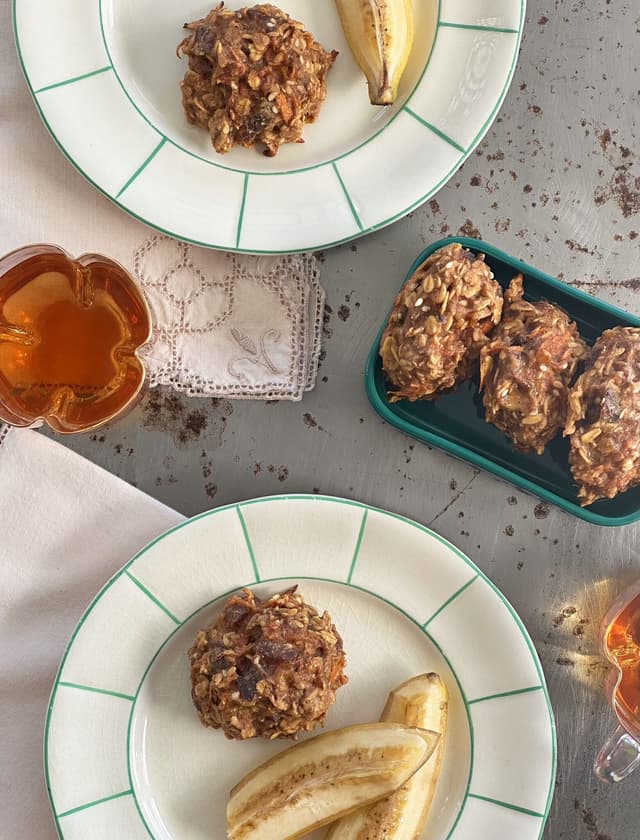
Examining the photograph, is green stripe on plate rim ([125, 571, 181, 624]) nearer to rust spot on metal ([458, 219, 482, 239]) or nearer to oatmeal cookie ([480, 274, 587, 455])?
oatmeal cookie ([480, 274, 587, 455])

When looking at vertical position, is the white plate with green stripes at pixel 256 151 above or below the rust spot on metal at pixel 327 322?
above

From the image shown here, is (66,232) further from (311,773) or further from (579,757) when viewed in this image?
(579,757)

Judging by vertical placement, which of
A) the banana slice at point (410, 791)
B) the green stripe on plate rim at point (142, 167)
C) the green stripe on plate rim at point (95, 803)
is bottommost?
the green stripe on plate rim at point (95, 803)

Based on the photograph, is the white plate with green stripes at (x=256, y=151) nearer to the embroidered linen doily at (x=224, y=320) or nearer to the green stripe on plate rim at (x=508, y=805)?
the embroidered linen doily at (x=224, y=320)

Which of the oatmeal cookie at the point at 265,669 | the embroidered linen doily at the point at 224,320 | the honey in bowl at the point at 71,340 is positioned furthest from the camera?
the embroidered linen doily at the point at 224,320

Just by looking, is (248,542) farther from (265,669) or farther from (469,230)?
(469,230)

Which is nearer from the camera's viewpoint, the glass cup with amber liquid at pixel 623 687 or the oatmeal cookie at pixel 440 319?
the oatmeal cookie at pixel 440 319

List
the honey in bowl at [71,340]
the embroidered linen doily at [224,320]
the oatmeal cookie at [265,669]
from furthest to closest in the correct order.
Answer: the embroidered linen doily at [224,320]
the honey in bowl at [71,340]
the oatmeal cookie at [265,669]

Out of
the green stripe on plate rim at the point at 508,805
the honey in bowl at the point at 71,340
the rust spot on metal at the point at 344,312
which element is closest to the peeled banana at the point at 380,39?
the rust spot on metal at the point at 344,312
